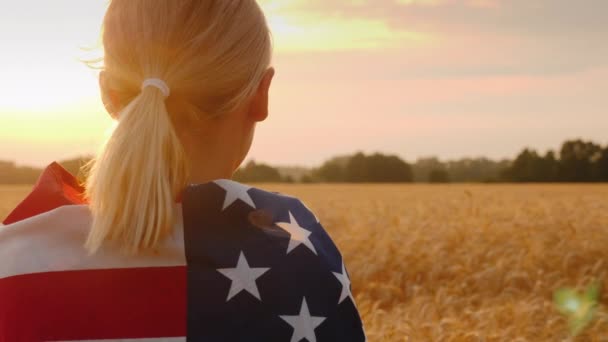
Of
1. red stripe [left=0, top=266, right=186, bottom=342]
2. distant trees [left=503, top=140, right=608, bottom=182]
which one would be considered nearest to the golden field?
red stripe [left=0, top=266, right=186, bottom=342]

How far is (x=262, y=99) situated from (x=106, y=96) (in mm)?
355

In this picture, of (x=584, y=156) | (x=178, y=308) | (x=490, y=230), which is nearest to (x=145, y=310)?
(x=178, y=308)

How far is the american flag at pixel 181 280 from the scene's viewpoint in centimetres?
140

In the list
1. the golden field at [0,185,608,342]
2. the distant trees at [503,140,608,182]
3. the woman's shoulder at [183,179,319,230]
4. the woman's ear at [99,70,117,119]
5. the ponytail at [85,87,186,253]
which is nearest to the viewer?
the ponytail at [85,87,186,253]

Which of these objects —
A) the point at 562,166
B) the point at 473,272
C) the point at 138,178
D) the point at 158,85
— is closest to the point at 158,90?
the point at 158,85

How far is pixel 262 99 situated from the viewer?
1618 millimetres

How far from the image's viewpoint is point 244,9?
153cm

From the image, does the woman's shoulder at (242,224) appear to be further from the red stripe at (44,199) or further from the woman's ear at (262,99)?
the red stripe at (44,199)

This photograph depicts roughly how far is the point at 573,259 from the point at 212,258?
5531mm

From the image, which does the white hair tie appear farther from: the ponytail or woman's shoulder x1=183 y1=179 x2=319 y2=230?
woman's shoulder x1=183 y1=179 x2=319 y2=230

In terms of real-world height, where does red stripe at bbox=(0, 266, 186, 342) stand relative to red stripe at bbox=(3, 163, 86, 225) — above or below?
below

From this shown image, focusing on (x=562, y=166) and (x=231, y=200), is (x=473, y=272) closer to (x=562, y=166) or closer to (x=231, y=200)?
(x=231, y=200)

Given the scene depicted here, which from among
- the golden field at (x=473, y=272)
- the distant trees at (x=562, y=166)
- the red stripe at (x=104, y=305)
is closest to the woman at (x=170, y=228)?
the red stripe at (x=104, y=305)

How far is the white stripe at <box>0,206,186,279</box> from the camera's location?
1412 millimetres
